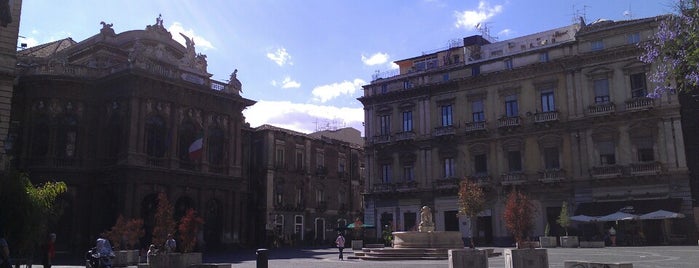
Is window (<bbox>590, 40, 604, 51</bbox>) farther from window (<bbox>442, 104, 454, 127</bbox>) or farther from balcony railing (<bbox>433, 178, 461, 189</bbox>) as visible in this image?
balcony railing (<bbox>433, 178, 461, 189</bbox>)

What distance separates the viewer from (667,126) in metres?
36.3

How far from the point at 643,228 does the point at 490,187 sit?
1019cm

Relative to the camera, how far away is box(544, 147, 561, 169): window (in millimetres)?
40875

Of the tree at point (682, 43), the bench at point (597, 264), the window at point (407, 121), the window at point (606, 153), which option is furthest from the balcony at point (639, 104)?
the bench at point (597, 264)

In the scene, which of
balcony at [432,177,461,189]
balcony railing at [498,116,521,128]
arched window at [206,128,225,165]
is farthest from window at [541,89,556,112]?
arched window at [206,128,225,165]

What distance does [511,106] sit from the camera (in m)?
43.4

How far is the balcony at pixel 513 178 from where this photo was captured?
41.5 m

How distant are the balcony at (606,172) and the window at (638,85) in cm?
474

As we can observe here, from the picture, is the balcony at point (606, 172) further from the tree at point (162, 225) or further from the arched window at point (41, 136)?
the arched window at point (41, 136)

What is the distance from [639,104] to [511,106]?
8.75 metres

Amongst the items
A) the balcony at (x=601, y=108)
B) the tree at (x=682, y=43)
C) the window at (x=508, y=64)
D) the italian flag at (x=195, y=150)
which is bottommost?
the tree at (x=682, y=43)

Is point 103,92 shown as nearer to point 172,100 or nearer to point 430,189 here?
point 172,100

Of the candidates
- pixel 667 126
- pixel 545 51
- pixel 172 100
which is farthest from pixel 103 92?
pixel 667 126

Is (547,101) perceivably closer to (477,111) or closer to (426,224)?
(477,111)
